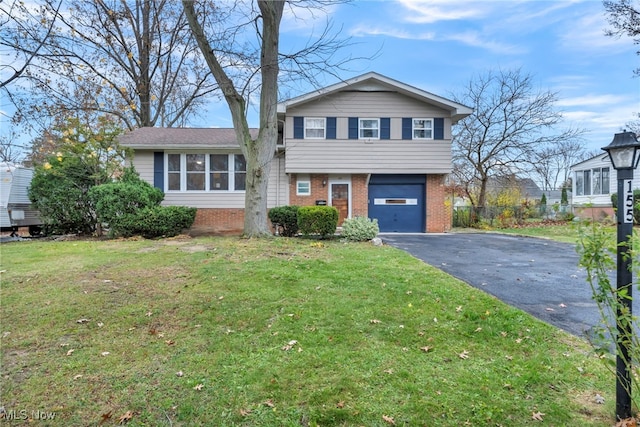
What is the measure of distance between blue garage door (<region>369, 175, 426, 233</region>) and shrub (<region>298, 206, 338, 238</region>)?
15.7 ft

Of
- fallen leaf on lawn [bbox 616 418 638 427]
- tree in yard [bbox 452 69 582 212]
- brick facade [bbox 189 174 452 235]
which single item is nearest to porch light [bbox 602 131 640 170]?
fallen leaf on lawn [bbox 616 418 638 427]

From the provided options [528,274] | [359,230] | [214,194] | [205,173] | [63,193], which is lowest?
[528,274]

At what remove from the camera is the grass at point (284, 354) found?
7.96 feet

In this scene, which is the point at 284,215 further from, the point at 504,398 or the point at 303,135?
the point at 504,398

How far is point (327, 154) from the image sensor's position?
14312 mm

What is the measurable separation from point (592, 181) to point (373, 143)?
1679 cm

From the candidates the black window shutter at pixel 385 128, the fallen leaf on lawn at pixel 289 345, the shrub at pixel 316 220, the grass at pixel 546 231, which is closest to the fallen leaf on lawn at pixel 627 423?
the fallen leaf on lawn at pixel 289 345

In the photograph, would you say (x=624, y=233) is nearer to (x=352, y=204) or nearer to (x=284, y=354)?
(x=284, y=354)

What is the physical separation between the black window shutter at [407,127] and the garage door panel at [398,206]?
210cm

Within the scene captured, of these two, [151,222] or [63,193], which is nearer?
[151,222]

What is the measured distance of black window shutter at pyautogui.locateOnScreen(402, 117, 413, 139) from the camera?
1451cm

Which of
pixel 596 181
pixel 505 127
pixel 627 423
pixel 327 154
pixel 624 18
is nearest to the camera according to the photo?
pixel 627 423

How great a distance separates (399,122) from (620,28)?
1108 cm

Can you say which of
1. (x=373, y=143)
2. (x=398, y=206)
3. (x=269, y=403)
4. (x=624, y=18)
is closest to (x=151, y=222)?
(x=373, y=143)
